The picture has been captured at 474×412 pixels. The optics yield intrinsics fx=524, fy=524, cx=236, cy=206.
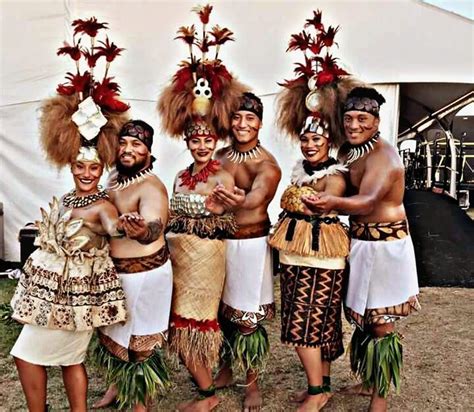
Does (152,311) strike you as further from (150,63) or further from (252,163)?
(150,63)

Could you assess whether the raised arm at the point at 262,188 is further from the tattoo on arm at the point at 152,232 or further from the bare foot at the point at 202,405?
the bare foot at the point at 202,405

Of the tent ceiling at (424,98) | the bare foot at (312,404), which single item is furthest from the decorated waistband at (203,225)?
the tent ceiling at (424,98)

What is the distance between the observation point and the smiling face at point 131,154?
2.37m

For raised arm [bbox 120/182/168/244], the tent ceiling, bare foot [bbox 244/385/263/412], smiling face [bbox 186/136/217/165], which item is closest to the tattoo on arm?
raised arm [bbox 120/182/168/244]

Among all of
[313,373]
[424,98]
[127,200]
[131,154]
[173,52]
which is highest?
[424,98]

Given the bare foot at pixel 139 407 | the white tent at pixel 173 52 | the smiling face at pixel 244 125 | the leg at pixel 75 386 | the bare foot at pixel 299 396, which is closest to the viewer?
the leg at pixel 75 386

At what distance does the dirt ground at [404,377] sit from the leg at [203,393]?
0.12 metres

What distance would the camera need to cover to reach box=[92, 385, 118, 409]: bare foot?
2.79m

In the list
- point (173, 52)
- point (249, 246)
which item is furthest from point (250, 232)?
point (173, 52)

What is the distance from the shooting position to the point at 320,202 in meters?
2.27

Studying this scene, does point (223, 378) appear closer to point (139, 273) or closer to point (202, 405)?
point (202, 405)

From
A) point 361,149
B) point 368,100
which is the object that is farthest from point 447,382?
point 368,100

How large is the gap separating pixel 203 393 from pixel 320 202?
121 centimetres

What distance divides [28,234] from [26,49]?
6.42 ft
